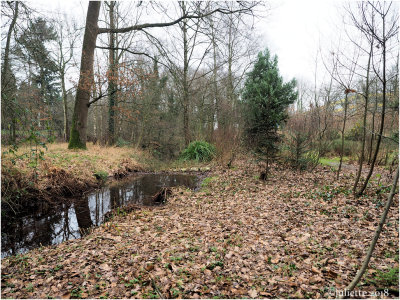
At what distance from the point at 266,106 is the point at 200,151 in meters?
6.29

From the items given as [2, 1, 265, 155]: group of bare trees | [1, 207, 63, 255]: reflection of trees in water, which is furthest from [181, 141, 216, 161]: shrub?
[1, 207, 63, 255]: reflection of trees in water

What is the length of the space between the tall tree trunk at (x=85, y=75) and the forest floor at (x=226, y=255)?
22.7 feet

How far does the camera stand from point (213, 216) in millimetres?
5398

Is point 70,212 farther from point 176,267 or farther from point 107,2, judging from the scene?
point 107,2

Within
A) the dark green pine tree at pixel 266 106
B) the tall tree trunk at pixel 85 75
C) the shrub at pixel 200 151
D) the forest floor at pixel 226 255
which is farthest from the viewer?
the shrub at pixel 200 151

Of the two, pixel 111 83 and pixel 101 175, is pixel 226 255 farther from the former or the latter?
pixel 111 83

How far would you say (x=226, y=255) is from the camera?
11.5 feet

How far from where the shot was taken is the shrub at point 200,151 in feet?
43.3

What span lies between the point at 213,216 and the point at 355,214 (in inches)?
116

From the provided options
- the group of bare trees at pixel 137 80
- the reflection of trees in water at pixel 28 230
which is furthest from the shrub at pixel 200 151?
the reflection of trees in water at pixel 28 230

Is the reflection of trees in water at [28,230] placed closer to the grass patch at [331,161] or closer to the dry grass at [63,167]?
the dry grass at [63,167]

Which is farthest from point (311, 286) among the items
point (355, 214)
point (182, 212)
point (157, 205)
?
point (157, 205)

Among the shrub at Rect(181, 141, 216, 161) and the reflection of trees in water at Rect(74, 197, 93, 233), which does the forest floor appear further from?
the shrub at Rect(181, 141, 216, 161)

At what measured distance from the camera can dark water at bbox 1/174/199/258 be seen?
459 centimetres
